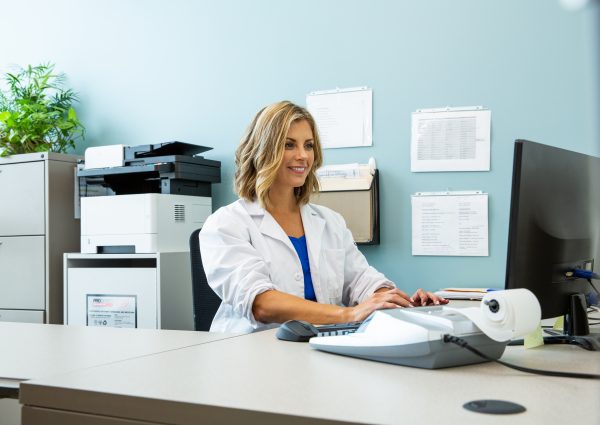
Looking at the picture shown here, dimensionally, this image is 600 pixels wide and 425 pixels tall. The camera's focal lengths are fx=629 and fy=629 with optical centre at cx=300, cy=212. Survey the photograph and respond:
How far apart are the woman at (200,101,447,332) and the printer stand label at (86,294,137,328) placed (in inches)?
43.6

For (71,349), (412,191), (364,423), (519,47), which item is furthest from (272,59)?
(364,423)

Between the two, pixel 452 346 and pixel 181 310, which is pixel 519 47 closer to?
pixel 181 310

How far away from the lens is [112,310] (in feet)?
9.59

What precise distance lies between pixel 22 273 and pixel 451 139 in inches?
86.9

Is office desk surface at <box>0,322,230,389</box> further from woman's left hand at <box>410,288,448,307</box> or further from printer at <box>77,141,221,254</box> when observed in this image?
printer at <box>77,141,221,254</box>

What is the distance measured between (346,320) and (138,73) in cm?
240

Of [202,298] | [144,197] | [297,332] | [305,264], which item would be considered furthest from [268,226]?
[144,197]

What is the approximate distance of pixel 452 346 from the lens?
92 centimetres

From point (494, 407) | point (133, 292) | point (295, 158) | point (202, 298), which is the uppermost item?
point (295, 158)

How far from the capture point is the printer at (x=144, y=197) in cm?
287

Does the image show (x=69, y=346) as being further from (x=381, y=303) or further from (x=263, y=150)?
(x=263, y=150)

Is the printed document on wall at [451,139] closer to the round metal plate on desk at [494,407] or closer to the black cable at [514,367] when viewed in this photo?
the black cable at [514,367]

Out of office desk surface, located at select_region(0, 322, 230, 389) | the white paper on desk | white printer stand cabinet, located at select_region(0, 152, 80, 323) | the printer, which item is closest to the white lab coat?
office desk surface, located at select_region(0, 322, 230, 389)

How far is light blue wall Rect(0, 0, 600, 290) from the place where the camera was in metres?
2.65
